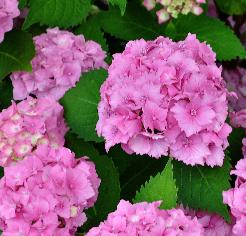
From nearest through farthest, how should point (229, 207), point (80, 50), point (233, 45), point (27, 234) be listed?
point (27, 234) < point (229, 207) < point (80, 50) < point (233, 45)

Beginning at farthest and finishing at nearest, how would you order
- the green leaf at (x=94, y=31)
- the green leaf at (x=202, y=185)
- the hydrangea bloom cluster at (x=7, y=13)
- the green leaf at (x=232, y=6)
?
1. the green leaf at (x=232, y=6)
2. the green leaf at (x=94, y=31)
3. the hydrangea bloom cluster at (x=7, y=13)
4. the green leaf at (x=202, y=185)

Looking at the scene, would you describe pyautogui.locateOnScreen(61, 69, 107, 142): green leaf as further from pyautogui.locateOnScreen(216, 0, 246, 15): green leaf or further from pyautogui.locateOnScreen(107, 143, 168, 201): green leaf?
pyautogui.locateOnScreen(216, 0, 246, 15): green leaf

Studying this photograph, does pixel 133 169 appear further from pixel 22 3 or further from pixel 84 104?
pixel 22 3

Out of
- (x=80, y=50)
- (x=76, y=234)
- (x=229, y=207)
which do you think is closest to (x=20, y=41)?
(x=80, y=50)

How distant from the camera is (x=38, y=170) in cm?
162

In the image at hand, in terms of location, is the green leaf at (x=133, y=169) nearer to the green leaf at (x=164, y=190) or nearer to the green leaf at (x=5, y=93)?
the green leaf at (x=164, y=190)

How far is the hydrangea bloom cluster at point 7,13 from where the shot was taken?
195 centimetres

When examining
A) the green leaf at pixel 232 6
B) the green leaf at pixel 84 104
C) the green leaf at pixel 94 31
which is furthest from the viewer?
the green leaf at pixel 232 6

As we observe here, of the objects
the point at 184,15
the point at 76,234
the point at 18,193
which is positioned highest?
the point at 184,15

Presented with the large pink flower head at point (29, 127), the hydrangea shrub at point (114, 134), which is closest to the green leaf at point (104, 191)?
the hydrangea shrub at point (114, 134)

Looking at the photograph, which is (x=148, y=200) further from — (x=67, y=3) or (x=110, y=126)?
(x=67, y=3)

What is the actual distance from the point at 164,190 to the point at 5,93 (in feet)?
2.42

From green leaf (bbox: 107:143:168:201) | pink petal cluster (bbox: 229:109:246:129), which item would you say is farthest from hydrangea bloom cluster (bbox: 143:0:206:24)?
green leaf (bbox: 107:143:168:201)

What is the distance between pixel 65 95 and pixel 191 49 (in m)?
0.40
